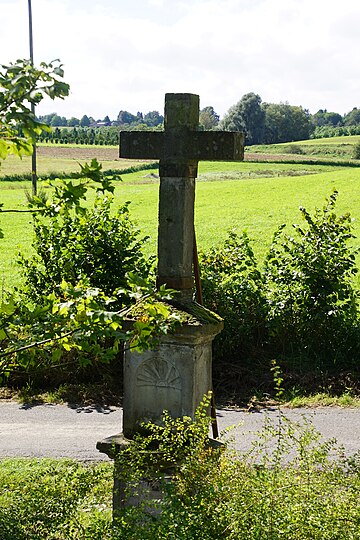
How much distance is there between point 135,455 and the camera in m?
4.89

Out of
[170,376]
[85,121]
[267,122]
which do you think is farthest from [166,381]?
[85,121]

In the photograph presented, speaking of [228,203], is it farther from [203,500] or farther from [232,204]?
[203,500]

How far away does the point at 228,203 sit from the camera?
92.7 feet

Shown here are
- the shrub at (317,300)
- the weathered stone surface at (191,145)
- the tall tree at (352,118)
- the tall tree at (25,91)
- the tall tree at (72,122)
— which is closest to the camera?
the tall tree at (25,91)

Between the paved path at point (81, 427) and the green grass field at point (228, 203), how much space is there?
6.95m

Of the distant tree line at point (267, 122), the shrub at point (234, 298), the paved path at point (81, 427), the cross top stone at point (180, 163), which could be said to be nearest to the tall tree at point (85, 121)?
the distant tree line at point (267, 122)

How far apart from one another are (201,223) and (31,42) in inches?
289

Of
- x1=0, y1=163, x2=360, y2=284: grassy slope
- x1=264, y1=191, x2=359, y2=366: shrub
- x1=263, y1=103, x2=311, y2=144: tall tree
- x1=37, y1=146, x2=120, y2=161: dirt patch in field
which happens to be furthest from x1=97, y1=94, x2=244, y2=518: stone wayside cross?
x1=263, y1=103, x2=311, y2=144: tall tree

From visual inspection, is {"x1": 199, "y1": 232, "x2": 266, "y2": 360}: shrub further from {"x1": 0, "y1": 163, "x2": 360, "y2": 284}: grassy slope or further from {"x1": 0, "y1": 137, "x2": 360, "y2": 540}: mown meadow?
{"x1": 0, "y1": 163, "x2": 360, "y2": 284}: grassy slope

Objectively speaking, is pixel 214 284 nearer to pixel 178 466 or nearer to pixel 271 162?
pixel 178 466

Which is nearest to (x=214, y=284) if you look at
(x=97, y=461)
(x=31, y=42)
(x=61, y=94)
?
(x=97, y=461)

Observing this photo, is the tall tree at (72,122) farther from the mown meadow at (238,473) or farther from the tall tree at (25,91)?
the tall tree at (25,91)

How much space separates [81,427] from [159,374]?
2.90m

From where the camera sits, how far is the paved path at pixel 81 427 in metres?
7.20
